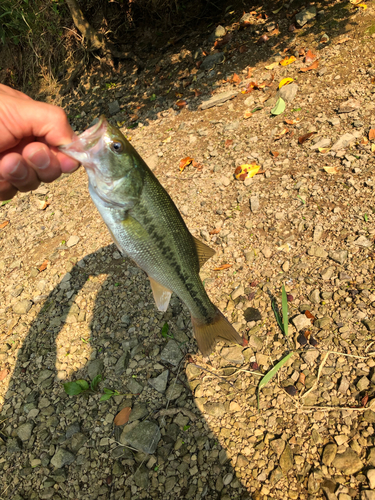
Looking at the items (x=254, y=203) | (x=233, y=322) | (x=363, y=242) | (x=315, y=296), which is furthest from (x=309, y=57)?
(x=233, y=322)

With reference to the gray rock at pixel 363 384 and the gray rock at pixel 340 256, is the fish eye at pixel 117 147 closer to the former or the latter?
the gray rock at pixel 340 256

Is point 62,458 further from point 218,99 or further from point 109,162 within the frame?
point 218,99

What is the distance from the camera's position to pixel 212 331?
2.83m

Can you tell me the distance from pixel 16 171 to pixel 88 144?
27.5 inches

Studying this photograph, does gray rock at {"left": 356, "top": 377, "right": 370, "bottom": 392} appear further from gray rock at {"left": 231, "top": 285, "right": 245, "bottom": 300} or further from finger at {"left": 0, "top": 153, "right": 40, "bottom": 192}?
finger at {"left": 0, "top": 153, "right": 40, "bottom": 192}

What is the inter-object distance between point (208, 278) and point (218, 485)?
1955 millimetres

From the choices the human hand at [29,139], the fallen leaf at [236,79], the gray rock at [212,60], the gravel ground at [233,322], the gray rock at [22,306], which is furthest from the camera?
the gray rock at [212,60]

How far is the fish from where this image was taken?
2.27m

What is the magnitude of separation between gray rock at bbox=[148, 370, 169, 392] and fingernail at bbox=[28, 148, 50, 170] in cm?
216

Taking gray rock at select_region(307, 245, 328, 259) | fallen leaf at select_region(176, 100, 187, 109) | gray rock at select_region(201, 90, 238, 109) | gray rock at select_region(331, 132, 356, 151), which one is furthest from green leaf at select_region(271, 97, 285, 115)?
gray rock at select_region(307, 245, 328, 259)

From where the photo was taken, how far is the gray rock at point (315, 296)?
349cm

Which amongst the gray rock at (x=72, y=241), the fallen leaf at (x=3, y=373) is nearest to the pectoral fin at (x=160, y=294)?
the fallen leaf at (x=3, y=373)

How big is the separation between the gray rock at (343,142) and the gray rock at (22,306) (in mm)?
4376

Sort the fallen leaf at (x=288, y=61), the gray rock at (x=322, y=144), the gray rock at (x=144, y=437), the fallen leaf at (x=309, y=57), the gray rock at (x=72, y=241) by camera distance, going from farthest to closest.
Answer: the fallen leaf at (x=288, y=61) < the fallen leaf at (x=309, y=57) < the gray rock at (x=72, y=241) < the gray rock at (x=322, y=144) < the gray rock at (x=144, y=437)
